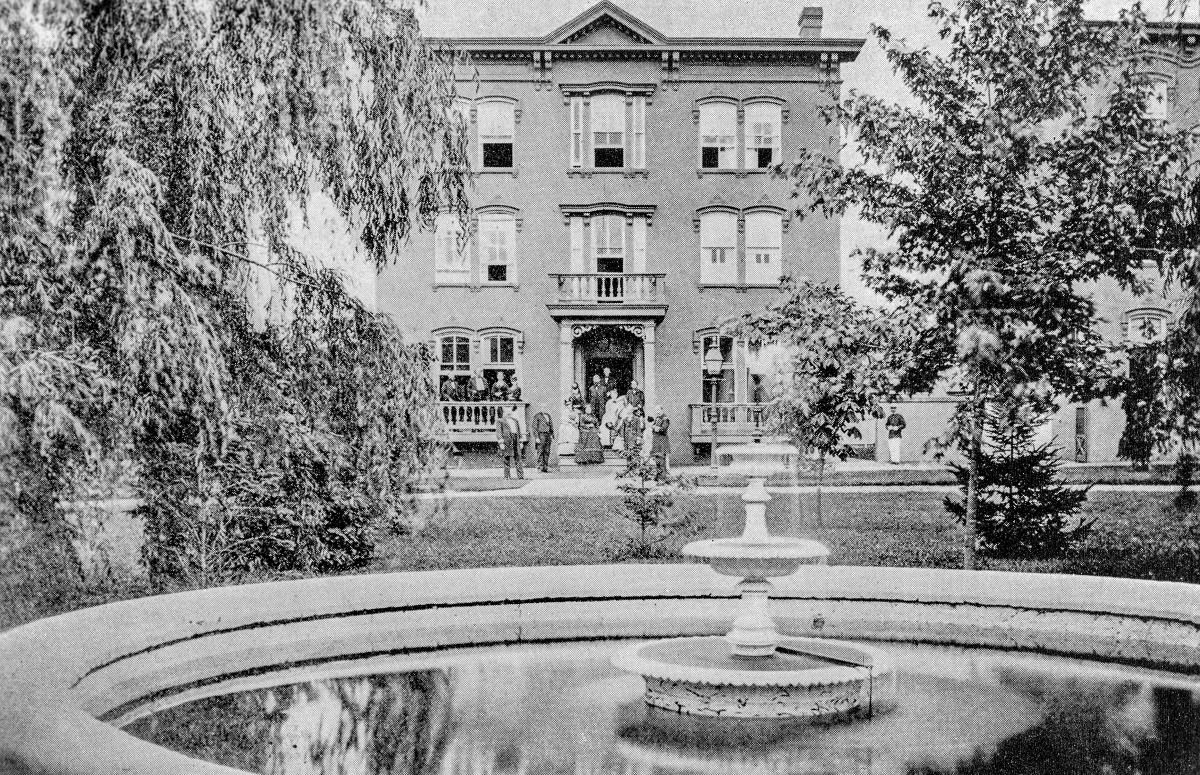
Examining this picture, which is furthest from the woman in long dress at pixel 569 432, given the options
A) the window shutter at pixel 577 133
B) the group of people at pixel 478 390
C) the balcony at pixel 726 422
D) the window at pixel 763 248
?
the window at pixel 763 248

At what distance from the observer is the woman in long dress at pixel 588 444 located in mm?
14703

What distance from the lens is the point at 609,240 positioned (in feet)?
69.2

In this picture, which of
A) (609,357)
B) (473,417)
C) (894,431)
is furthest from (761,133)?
(473,417)

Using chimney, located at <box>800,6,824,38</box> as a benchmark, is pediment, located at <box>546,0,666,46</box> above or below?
below

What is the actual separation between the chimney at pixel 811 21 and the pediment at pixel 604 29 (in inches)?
115

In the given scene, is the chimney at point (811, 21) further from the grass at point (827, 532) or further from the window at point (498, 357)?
the grass at point (827, 532)

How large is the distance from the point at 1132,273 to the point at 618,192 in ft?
39.2

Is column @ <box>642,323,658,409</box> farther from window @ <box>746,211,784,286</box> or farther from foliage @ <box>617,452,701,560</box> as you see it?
foliage @ <box>617,452,701,560</box>

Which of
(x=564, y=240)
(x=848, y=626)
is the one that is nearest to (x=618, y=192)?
(x=564, y=240)

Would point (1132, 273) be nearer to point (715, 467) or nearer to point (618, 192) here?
point (715, 467)

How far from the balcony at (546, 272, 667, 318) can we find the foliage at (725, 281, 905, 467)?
7.19m

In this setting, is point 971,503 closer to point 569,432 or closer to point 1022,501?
point 1022,501

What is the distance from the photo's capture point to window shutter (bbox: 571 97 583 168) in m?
19.6

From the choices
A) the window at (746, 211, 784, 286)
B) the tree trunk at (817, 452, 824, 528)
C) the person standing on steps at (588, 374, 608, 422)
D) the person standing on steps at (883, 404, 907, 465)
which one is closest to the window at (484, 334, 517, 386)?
the person standing on steps at (588, 374, 608, 422)
